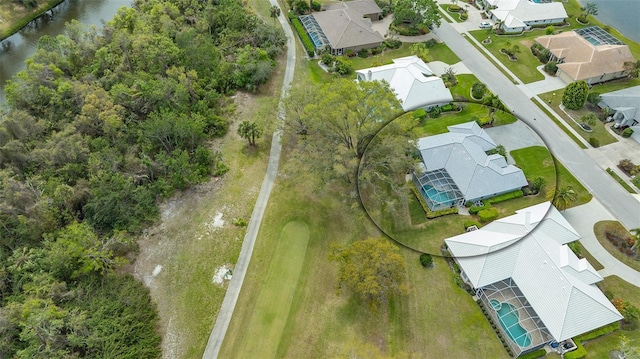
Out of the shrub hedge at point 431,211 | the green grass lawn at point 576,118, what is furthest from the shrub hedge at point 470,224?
the green grass lawn at point 576,118

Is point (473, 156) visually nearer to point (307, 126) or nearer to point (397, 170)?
point (397, 170)

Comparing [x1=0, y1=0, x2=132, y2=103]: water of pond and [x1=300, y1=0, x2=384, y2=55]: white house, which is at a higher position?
[x1=0, y1=0, x2=132, y2=103]: water of pond

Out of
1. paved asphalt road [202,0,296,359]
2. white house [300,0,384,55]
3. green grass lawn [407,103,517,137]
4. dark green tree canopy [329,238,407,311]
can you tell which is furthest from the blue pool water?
white house [300,0,384,55]

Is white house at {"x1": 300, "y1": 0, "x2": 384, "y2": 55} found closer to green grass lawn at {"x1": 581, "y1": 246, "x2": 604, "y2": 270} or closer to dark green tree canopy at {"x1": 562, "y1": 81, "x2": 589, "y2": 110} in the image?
dark green tree canopy at {"x1": 562, "y1": 81, "x2": 589, "y2": 110}

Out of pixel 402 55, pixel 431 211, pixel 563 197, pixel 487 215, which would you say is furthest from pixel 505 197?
pixel 402 55

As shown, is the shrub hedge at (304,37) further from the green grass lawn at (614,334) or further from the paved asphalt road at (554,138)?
the green grass lawn at (614,334)

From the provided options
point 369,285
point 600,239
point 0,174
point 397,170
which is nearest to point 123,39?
point 0,174
